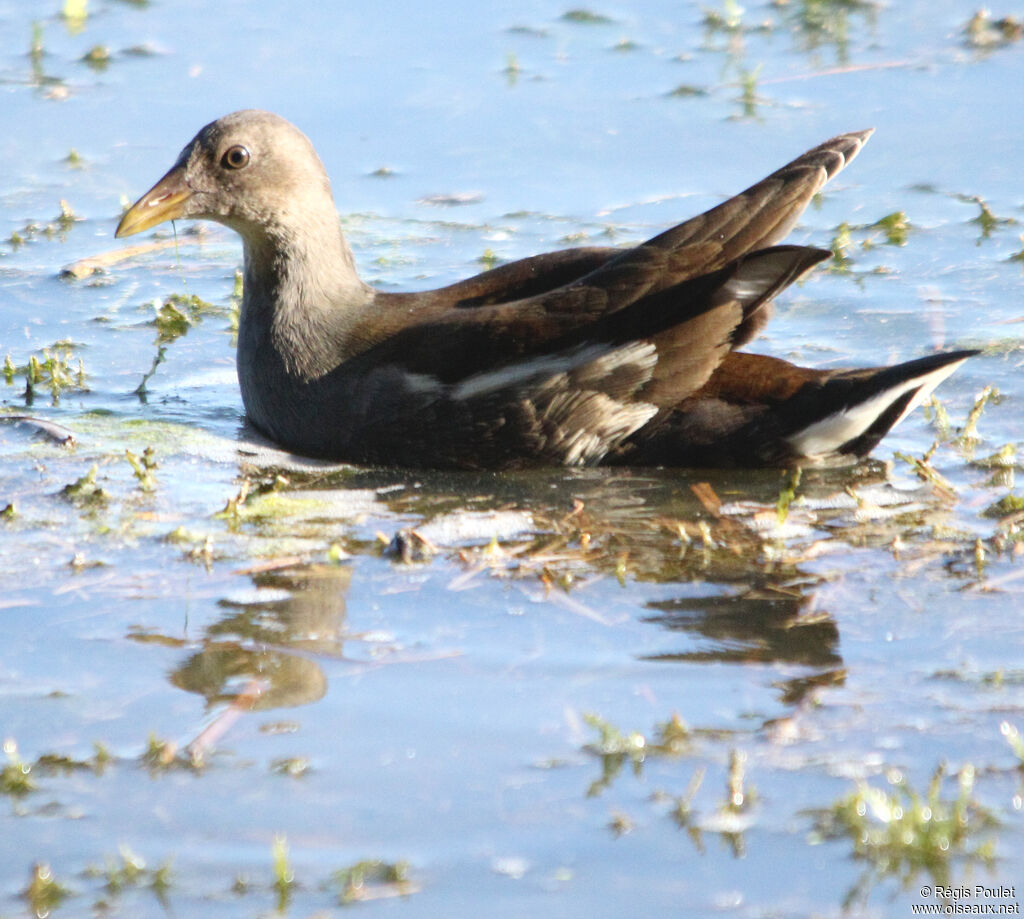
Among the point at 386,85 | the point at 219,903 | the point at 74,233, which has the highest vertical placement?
the point at 386,85

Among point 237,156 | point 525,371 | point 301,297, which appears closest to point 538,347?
point 525,371

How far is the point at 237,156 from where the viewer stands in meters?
5.26

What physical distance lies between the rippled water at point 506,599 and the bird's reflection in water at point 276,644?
1cm

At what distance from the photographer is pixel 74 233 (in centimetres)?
700

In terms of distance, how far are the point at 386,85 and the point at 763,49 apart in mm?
2050

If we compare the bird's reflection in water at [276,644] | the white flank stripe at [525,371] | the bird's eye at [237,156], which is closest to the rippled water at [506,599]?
the bird's reflection in water at [276,644]

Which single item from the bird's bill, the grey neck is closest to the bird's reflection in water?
the grey neck

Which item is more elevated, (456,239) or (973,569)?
(456,239)

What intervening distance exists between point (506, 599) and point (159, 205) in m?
2.11

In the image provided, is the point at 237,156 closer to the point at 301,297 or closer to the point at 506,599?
the point at 301,297

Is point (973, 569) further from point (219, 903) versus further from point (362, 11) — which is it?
point (362, 11)

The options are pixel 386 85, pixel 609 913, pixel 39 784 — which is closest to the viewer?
pixel 609 913

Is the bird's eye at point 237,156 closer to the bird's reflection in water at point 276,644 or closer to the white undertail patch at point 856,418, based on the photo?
the bird's reflection in water at point 276,644

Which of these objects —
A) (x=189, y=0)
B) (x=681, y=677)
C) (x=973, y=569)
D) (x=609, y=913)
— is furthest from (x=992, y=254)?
(x=189, y=0)
